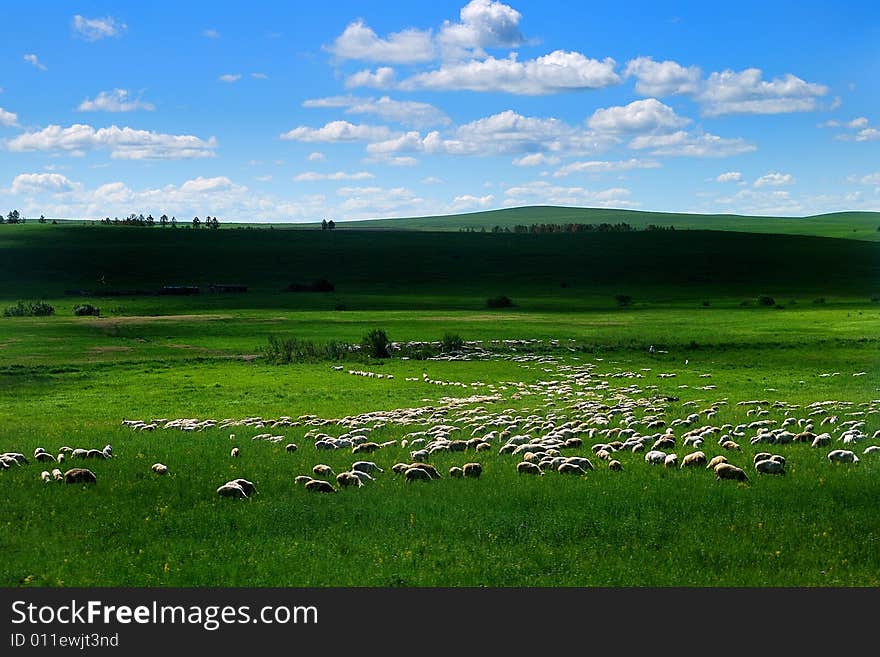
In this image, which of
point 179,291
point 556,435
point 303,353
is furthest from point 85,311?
point 556,435

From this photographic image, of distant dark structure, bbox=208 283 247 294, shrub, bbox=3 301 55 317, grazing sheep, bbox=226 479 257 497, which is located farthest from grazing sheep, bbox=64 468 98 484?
distant dark structure, bbox=208 283 247 294

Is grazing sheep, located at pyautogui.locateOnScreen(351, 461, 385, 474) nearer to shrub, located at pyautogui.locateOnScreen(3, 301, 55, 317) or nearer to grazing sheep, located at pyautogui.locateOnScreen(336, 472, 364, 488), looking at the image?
grazing sheep, located at pyautogui.locateOnScreen(336, 472, 364, 488)

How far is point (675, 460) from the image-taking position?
16.3 metres

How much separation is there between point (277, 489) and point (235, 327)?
52.8m

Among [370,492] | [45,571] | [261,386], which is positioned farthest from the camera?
[261,386]

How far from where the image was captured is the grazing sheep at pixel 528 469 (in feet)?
51.6

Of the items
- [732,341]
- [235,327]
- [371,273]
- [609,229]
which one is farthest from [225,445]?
[609,229]

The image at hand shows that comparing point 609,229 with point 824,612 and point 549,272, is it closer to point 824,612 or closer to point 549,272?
point 549,272

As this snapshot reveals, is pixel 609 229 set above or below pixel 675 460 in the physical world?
above

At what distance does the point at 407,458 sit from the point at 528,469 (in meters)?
2.94

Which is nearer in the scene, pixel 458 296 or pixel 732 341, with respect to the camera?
pixel 732 341

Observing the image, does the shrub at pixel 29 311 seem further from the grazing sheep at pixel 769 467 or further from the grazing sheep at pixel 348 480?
the grazing sheep at pixel 769 467

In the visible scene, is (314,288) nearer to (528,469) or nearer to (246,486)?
(528,469)

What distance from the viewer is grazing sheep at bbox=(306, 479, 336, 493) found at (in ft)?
48.1
